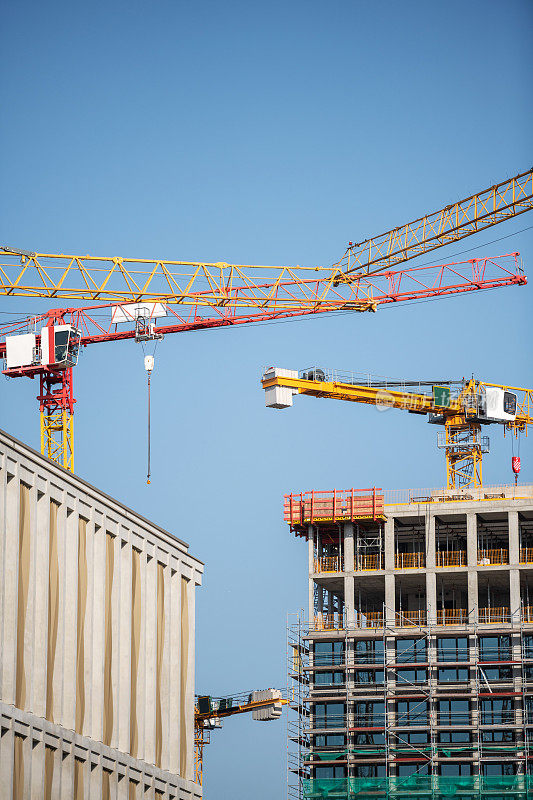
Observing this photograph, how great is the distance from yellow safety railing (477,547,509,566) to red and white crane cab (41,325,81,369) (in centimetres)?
3790

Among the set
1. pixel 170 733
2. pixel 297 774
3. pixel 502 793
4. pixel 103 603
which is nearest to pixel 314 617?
pixel 297 774

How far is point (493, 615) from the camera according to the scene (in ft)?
475

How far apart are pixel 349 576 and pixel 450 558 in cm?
873

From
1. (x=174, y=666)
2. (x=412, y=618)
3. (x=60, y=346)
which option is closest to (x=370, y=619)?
(x=412, y=618)

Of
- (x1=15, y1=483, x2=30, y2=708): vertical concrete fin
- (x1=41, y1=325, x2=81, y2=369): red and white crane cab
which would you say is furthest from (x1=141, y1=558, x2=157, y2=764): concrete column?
(x1=41, y1=325, x2=81, y2=369): red and white crane cab

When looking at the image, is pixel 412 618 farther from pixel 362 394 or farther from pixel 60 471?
pixel 60 471

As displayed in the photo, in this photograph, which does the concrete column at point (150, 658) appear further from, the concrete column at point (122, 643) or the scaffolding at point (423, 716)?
the scaffolding at point (423, 716)

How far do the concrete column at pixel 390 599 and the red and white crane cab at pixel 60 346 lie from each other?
3228cm

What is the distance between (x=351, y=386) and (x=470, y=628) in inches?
1296

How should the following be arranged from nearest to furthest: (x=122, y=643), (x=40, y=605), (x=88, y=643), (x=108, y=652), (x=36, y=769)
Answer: (x=36, y=769) → (x=40, y=605) → (x=88, y=643) → (x=108, y=652) → (x=122, y=643)

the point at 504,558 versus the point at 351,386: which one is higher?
the point at 351,386

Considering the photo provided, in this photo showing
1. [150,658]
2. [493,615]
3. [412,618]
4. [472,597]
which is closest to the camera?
[150,658]

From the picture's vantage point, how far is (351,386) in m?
168

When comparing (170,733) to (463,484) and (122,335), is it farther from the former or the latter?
(463,484)
